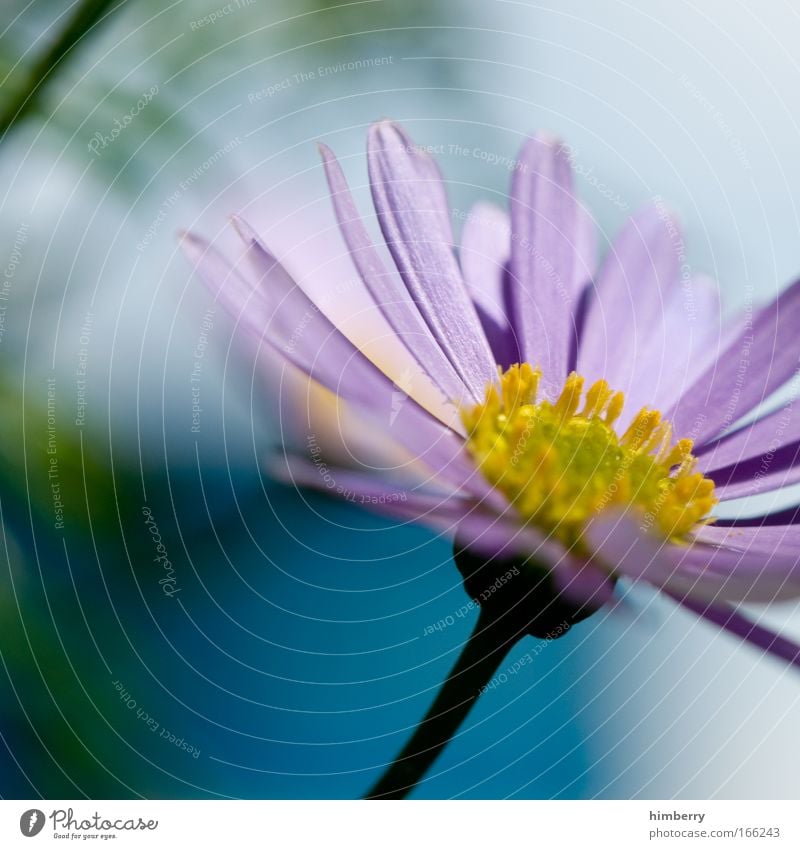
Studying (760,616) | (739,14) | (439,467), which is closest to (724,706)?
(760,616)

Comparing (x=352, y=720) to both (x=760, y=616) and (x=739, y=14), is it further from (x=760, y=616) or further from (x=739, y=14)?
(x=739, y=14)
